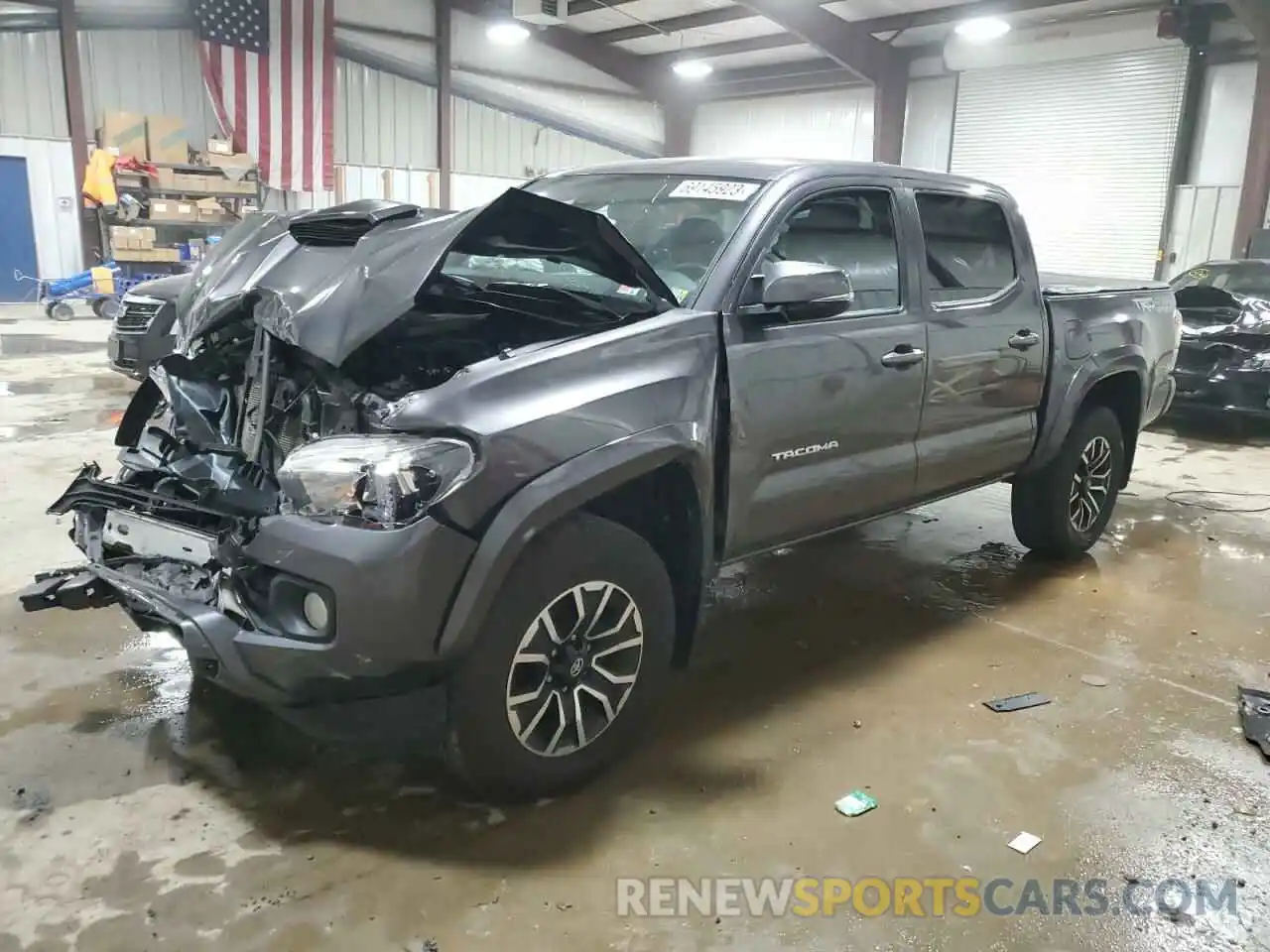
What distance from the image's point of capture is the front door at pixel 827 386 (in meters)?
2.91

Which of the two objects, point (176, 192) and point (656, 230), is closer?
point (656, 230)

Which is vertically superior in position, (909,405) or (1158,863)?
(909,405)

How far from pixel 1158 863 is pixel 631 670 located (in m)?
1.46

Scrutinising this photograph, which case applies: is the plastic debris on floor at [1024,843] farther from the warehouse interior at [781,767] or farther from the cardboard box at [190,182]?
the cardboard box at [190,182]

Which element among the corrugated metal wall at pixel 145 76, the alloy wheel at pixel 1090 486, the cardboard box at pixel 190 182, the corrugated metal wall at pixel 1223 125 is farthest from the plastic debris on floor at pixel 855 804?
the corrugated metal wall at pixel 145 76

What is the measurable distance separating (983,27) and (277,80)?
10779 mm

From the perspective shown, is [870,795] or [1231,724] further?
[1231,724]

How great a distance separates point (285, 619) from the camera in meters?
2.25

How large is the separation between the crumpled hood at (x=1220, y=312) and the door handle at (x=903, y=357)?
19.1ft

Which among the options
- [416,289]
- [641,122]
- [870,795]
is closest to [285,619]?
[416,289]

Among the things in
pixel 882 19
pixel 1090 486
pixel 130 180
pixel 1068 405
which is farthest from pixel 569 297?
pixel 882 19

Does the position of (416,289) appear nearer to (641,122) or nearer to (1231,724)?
(1231,724)

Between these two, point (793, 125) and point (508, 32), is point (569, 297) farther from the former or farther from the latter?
point (793, 125)

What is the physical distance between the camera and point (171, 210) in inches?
557
